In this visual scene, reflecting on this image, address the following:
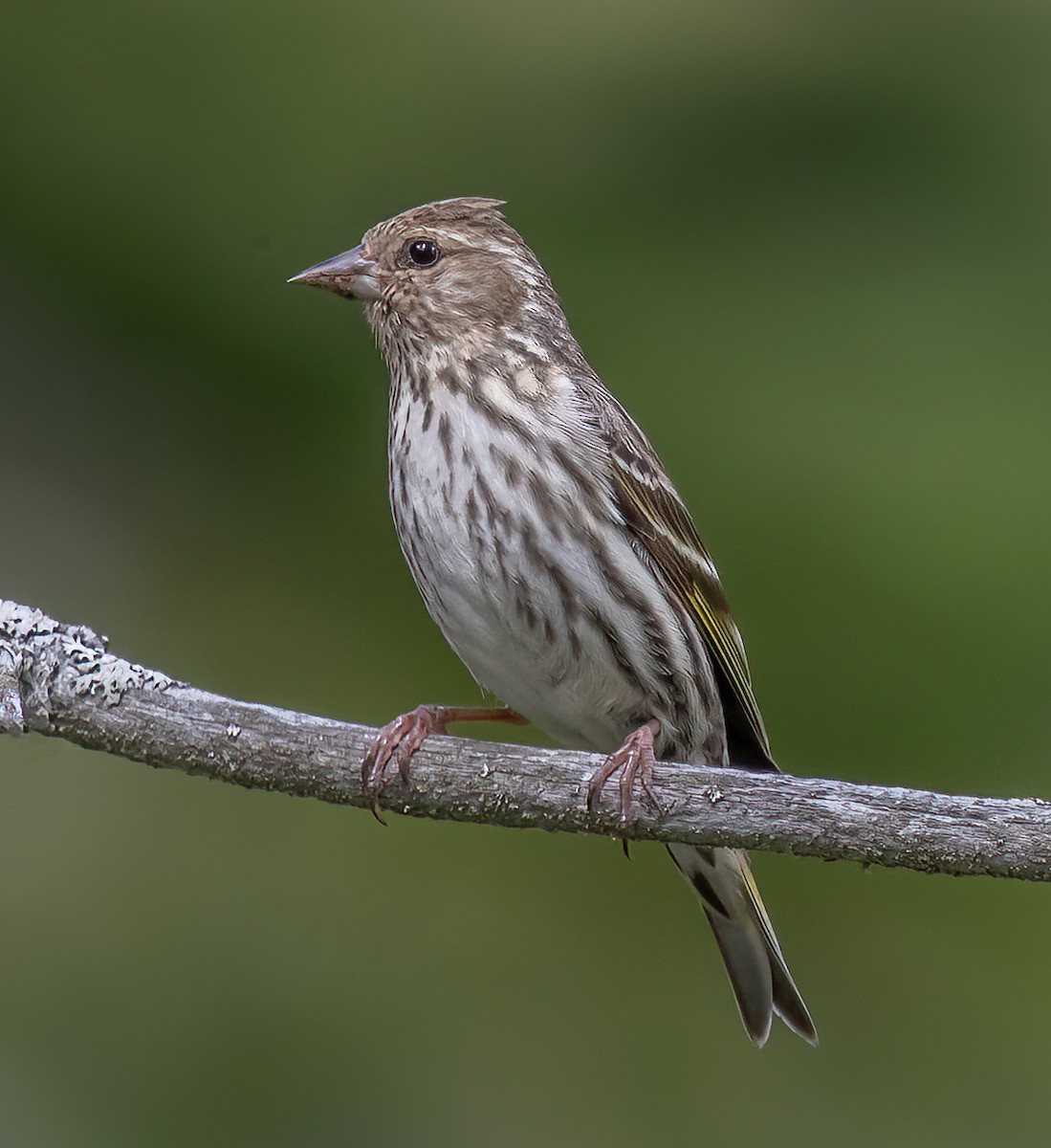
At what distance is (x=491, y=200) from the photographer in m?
3.92

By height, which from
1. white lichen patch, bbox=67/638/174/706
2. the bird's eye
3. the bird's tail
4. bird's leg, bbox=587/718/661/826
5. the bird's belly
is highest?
the bird's eye

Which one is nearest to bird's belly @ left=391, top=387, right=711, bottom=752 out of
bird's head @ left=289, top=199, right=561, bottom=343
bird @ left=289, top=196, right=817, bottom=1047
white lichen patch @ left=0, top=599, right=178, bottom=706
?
bird @ left=289, top=196, right=817, bottom=1047

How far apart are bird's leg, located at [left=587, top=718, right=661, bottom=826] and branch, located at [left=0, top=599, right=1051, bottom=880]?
0.7 inches

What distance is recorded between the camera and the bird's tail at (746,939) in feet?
12.1

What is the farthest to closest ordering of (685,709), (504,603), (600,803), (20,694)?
(685,709)
(504,603)
(20,694)
(600,803)

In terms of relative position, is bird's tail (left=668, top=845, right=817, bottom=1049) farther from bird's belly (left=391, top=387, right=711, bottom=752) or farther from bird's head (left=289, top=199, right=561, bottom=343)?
bird's head (left=289, top=199, right=561, bottom=343)

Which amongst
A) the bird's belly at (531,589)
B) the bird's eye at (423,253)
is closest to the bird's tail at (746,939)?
the bird's belly at (531,589)

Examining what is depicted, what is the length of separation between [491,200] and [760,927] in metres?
2.00

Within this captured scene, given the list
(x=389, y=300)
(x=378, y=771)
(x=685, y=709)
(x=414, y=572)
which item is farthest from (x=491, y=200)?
(x=378, y=771)

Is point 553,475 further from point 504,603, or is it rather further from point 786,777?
point 786,777

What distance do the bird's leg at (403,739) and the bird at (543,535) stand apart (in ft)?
0.05

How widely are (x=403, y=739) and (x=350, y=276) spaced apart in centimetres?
131

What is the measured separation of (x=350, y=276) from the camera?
3818 mm

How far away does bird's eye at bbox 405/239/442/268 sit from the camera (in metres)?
3.88
